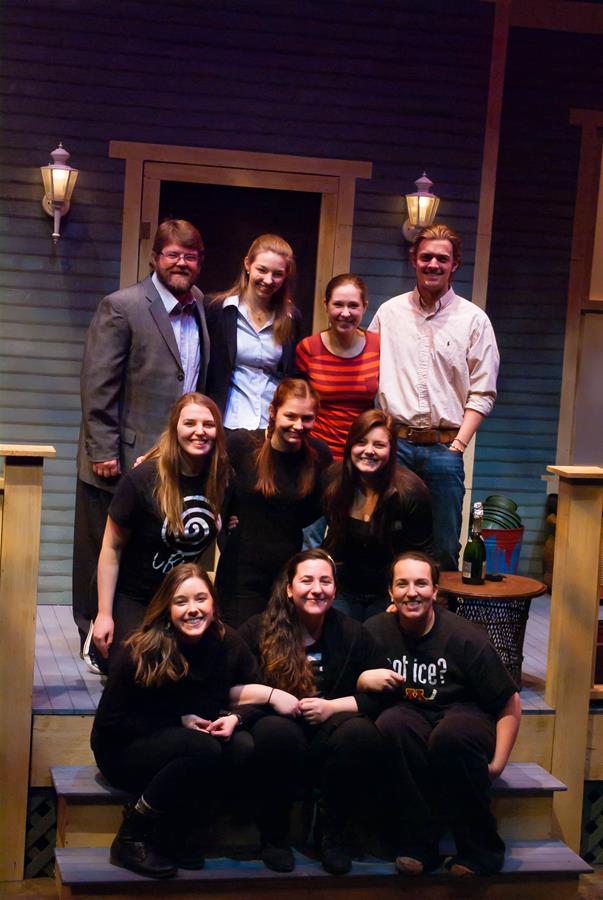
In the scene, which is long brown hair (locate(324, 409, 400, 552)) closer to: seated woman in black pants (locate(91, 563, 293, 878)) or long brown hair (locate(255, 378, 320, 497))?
long brown hair (locate(255, 378, 320, 497))

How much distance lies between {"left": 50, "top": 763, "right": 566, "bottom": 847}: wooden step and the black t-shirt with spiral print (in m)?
0.68

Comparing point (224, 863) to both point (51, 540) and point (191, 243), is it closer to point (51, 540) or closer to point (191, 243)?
point (191, 243)

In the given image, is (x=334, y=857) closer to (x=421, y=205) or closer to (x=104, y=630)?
(x=104, y=630)

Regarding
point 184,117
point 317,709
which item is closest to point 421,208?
point 184,117

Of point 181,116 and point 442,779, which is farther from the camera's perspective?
point 181,116

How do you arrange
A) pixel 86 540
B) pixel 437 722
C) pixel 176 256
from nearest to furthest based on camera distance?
pixel 437 722 < pixel 176 256 < pixel 86 540

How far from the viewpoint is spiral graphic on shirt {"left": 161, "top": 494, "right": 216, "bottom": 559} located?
15.4 feet

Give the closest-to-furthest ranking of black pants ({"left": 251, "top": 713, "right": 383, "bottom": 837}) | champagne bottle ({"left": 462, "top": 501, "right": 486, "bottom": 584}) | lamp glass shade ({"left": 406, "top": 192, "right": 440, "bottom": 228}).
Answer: black pants ({"left": 251, "top": 713, "right": 383, "bottom": 837}), champagne bottle ({"left": 462, "top": 501, "right": 486, "bottom": 584}), lamp glass shade ({"left": 406, "top": 192, "right": 440, "bottom": 228})

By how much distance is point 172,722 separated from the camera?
441 cm

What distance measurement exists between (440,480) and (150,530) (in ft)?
4.15

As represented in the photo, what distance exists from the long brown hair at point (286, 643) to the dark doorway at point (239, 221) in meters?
3.04

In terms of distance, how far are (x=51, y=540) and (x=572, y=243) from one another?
3.41 meters

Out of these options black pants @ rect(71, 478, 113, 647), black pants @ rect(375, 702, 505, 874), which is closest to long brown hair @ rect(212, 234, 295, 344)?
black pants @ rect(71, 478, 113, 647)

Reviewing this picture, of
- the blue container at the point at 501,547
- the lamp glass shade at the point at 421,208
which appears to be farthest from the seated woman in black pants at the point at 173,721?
the lamp glass shade at the point at 421,208
